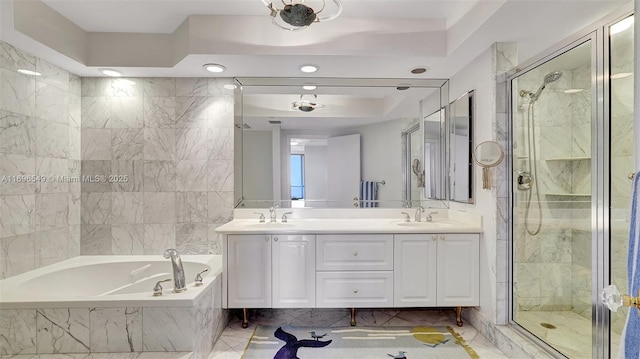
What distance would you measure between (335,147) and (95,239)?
2.40 meters

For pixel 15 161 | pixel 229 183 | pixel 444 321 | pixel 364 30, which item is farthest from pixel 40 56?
pixel 444 321

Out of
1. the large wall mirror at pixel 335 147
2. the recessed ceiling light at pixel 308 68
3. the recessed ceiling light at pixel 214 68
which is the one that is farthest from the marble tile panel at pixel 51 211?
the recessed ceiling light at pixel 308 68

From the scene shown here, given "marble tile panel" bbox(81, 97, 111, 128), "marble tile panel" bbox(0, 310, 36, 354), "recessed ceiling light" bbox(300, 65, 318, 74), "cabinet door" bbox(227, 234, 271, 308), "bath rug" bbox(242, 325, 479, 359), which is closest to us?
"marble tile panel" bbox(0, 310, 36, 354)

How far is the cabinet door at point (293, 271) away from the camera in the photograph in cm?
228

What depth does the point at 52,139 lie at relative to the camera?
2393 mm

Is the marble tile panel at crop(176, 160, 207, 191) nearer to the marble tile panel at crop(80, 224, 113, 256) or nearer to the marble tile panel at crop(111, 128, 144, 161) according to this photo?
the marble tile panel at crop(111, 128, 144, 161)

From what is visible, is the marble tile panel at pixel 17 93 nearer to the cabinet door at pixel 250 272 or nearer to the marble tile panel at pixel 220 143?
the marble tile panel at pixel 220 143

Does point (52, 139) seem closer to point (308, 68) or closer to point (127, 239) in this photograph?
point (127, 239)

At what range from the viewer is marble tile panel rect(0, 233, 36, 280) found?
2035 millimetres

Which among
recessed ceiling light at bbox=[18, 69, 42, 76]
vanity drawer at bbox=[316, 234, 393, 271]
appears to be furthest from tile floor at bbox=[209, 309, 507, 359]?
recessed ceiling light at bbox=[18, 69, 42, 76]

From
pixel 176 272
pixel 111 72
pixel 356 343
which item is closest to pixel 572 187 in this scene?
pixel 356 343

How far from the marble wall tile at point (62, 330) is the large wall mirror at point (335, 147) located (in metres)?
1.41

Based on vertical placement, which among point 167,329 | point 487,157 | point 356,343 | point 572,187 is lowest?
point 356,343

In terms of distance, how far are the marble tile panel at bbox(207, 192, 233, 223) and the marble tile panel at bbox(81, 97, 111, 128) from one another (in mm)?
1169
